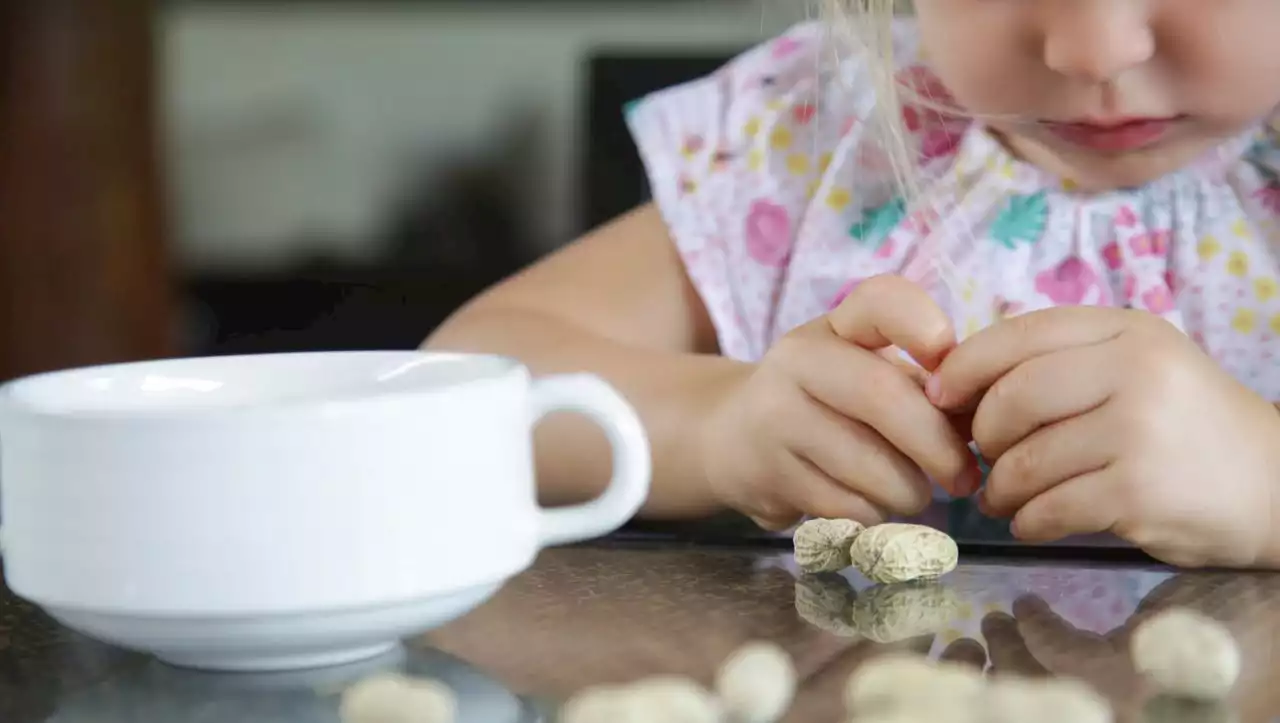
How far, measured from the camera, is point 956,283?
2.46ft

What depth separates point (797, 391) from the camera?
0.52 meters

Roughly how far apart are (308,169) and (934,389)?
1.72 m

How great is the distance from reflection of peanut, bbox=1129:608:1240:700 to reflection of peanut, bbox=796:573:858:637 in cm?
7

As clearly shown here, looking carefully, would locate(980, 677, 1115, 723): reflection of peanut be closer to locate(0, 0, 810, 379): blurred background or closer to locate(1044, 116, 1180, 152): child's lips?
locate(1044, 116, 1180, 152): child's lips

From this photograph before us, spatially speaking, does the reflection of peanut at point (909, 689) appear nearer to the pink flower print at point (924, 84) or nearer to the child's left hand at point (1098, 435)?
the child's left hand at point (1098, 435)

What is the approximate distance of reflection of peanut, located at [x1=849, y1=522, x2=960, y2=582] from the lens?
428 mm

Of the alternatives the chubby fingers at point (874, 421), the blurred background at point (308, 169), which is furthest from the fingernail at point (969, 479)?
the blurred background at point (308, 169)

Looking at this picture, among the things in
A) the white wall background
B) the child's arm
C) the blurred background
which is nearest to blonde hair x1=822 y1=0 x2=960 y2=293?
the child's arm

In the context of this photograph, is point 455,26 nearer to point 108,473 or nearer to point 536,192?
point 536,192

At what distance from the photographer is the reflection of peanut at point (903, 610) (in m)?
0.38

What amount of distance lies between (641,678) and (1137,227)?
1.56ft

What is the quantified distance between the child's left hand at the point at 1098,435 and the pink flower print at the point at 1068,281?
250 mm

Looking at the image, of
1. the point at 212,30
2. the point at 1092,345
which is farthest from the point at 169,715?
the point at 212,30

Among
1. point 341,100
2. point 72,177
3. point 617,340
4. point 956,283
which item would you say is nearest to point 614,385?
point 617,340
